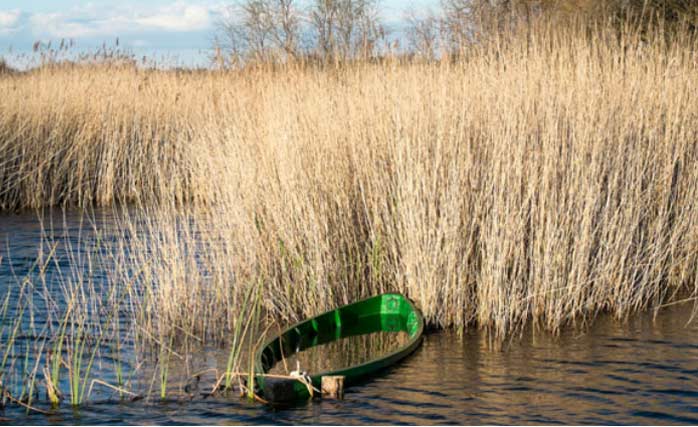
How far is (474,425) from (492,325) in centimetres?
177

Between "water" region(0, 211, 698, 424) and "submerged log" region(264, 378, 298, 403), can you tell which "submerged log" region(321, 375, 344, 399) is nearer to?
"water" region(0, 211, 698, 424)

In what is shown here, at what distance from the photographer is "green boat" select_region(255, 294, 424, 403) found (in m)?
5.48

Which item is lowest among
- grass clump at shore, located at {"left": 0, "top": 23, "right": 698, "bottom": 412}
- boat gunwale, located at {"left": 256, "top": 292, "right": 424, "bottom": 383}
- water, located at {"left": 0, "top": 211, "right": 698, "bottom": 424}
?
water, located at {"left": 0, "top": 211, "right": 698, "bottom": 424}

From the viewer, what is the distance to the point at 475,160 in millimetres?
6621

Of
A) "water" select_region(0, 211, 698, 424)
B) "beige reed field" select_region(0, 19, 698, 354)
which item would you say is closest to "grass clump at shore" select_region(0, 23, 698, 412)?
"beige reed field" select_region(0, 19, 698, 354)

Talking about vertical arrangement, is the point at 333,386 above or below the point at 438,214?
below

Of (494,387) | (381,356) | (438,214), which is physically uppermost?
(438,214)

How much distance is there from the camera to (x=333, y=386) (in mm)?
5043

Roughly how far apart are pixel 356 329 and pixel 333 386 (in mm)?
1443

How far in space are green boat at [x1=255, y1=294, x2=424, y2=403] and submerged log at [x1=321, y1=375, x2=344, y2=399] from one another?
0.12 metres

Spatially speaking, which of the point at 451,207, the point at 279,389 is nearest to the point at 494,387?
the point at 279,389

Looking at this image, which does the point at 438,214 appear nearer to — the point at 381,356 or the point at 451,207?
the point at 451,207

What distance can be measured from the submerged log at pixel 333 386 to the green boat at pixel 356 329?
117 millimetres

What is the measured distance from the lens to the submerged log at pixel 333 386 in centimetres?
504
